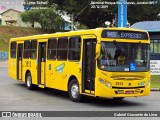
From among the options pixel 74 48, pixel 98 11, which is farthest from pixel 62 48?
pixel 98 11

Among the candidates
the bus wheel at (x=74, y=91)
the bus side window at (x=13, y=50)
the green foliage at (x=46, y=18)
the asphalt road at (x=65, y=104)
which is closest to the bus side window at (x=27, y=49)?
the bus side window at (x=13, y=50)

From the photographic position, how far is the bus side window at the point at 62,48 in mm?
15875

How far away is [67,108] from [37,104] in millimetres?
1401

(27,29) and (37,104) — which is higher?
(27,29)

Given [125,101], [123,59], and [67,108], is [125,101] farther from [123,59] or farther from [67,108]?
[67,108]

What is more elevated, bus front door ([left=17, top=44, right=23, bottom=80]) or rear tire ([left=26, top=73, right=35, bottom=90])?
bus front door ([left=17, top=44, right=23, bottom=80])

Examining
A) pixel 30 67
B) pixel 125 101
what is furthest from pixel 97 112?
pixel 30 67

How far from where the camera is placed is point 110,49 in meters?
13.7

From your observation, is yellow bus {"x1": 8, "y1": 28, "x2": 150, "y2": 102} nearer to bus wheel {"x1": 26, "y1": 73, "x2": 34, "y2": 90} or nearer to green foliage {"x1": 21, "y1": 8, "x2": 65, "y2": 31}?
bus wheel {"x1": 26, "y1": 73, "x2": 34, "y2": 90}

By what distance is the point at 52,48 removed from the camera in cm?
1714

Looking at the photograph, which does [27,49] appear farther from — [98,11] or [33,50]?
[98,11]

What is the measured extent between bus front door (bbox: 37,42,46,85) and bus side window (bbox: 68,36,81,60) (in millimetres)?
2851

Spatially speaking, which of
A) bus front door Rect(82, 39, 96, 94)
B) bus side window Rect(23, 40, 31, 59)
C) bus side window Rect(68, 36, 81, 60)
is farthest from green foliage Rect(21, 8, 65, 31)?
bus front door Rect(82, 39, 96, 94)

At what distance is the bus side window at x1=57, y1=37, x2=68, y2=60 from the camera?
15.9m
